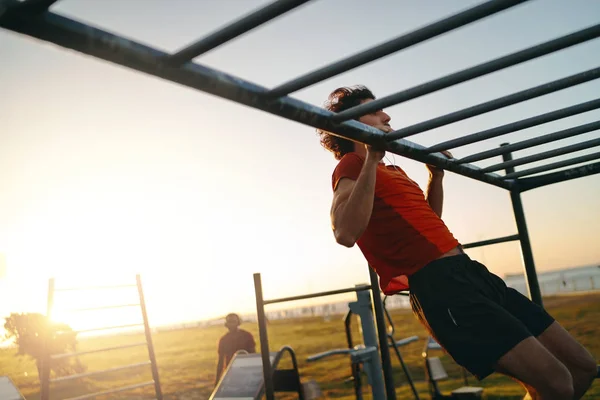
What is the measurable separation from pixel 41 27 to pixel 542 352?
158 centimetres

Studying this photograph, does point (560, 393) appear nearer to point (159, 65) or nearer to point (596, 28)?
point (596, 28)

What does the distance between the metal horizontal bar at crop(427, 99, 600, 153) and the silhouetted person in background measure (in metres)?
5.60

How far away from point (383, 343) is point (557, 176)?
4.26 ft

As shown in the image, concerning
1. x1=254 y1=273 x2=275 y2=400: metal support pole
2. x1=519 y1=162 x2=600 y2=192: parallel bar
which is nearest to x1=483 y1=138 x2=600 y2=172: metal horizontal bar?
x1=519 y1=162 x2=600 y2=192: parallel bar

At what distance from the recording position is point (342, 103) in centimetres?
199

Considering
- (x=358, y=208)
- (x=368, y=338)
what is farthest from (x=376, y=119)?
(x=368, y=338)

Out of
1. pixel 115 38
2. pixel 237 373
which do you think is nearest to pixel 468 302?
pixel 115 38

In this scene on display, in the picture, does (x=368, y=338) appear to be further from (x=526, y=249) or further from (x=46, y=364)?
(x=46, y=364)

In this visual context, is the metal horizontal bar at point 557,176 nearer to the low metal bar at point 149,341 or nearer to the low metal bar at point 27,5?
the low metal bar at point 27,5

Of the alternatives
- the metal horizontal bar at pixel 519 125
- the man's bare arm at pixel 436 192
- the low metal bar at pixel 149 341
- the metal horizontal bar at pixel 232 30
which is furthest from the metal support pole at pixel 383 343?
the low metal bar at pixel 149 341

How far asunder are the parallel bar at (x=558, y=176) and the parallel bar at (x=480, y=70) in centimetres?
143

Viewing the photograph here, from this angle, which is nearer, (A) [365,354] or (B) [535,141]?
(B) [535,141]

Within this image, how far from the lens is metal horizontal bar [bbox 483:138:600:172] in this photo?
1.83 m

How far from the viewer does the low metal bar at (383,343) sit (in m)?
2.25
